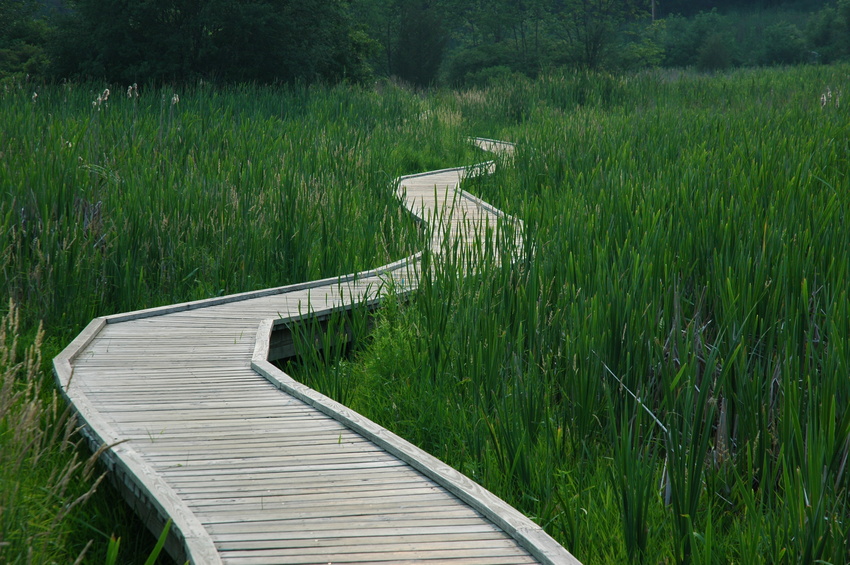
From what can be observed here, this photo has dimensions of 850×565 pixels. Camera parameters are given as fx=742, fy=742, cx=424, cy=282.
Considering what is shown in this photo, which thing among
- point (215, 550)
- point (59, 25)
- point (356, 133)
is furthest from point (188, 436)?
point (59, 25)

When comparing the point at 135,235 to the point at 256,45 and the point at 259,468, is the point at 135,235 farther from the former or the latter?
the point at 256,45

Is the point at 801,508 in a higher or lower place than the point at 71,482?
higher

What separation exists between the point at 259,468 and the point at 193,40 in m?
18.9

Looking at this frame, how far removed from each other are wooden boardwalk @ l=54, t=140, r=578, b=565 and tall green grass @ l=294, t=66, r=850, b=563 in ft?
1.04

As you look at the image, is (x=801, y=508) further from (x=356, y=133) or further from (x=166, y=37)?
(x=166, y=37)

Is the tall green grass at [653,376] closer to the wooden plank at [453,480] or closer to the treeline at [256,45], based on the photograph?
the wooden plank at [453,480]

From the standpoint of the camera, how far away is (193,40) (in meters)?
19.4

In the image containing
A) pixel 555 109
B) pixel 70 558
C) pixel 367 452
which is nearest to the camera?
pixel 70 558

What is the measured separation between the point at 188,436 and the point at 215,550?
3.03ft

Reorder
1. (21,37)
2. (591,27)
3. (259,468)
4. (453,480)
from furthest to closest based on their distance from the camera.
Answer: (591,27) → (21,37) → (259,468) → (453,480)

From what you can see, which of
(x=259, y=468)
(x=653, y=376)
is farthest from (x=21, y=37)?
(x=653, y=376)

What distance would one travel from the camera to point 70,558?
2.69 metres

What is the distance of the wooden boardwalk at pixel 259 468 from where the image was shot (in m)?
2.23

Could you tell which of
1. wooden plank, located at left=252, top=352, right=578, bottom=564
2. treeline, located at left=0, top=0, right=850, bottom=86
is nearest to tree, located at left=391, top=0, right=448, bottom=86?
treeline, located at left=0, top=0, right=850, bottom=86
